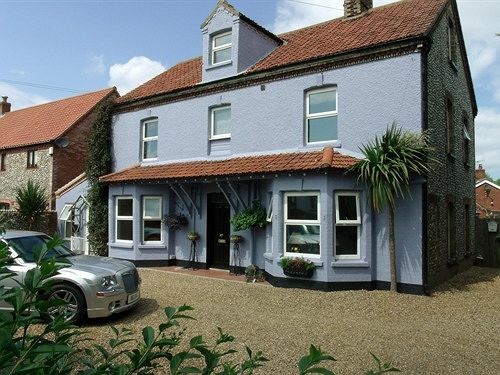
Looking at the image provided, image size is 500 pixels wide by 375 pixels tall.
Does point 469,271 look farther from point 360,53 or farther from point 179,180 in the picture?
point 179,180

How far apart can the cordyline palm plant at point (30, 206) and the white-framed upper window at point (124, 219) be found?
576 cm

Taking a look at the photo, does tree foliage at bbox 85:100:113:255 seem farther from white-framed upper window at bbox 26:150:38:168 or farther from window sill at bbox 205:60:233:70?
white-framed upper window at bbox 26:150:38:168

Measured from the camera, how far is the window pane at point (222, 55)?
14.0 m

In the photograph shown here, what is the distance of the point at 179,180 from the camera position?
1284cm

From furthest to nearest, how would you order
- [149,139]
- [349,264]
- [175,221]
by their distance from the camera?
→ [149,139], [175,221], [349,264]

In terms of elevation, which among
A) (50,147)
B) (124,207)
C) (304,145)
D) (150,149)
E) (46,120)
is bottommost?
(124,207)

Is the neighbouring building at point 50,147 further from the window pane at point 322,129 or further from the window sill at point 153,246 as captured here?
the window pane at point 322,129

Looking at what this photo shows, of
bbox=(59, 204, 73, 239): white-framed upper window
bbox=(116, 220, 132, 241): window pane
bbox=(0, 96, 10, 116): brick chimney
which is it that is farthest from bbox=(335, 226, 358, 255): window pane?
bbox=(0, 96, 10, 116): brick chimney

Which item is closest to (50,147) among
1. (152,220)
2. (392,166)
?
(152,220)

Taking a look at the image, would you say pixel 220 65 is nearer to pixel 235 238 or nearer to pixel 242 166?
pixel 242 166

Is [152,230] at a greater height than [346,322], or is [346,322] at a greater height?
[152,230]

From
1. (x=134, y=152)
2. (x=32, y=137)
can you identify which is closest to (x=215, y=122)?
(x=134, y=152)

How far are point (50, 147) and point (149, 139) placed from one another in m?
7.29

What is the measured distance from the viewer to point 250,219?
455 inches
